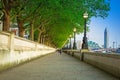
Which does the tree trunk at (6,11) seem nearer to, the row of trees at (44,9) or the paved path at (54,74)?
the row of trees at (44,9)

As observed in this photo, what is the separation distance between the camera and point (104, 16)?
4525cm

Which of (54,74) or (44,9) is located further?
(44,9)

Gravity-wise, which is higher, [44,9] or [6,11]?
[44,9]

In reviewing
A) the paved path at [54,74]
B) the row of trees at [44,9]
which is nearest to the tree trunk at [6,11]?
the row of trees at [44,9]

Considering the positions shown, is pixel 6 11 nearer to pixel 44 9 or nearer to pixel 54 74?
pixel 44 9

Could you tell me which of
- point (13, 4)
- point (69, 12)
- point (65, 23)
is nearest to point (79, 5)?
point (69, 12)

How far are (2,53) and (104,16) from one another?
30241 mm

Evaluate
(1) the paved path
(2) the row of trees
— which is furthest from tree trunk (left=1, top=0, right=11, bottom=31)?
(1) the paved path

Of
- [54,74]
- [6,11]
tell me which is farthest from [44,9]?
[54,74]

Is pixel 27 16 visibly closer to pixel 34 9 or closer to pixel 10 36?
pixel 34 9

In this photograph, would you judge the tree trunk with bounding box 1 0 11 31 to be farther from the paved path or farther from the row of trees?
the paved path

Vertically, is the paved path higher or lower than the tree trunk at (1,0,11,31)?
lower

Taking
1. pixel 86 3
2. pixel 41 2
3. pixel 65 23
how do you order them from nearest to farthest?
1. pixel 41 2
2. pixel 86 3
3. pixel 65 23

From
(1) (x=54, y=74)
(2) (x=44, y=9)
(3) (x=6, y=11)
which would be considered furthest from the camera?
(2) (x=44, y=9)
